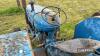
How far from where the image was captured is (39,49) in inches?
285

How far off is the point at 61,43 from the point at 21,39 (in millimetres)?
939

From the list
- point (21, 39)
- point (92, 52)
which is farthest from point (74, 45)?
point (21, 39)

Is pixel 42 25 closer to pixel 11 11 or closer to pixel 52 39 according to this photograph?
pixel 52 39

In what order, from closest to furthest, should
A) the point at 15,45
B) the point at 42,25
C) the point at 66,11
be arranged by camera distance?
the point at 15,45 < the point at 42,25 < the point at 66,11

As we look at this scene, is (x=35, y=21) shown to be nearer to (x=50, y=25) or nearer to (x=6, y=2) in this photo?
(x=50, y=25)

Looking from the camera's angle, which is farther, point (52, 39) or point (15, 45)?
point (52, 39)

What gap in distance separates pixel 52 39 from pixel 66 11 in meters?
4.42

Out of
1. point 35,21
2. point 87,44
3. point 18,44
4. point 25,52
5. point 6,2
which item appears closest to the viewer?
point 25,52

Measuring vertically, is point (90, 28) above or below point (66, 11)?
above

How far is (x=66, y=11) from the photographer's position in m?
11.2

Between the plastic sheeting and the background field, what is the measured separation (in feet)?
4.78

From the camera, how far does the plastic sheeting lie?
671 centimetres

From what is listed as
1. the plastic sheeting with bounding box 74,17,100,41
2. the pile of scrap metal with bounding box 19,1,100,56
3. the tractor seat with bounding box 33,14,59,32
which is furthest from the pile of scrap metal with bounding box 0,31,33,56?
the plastic sheeting with bounding box 74,17,100,41

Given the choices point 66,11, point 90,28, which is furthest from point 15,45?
point 66,11
